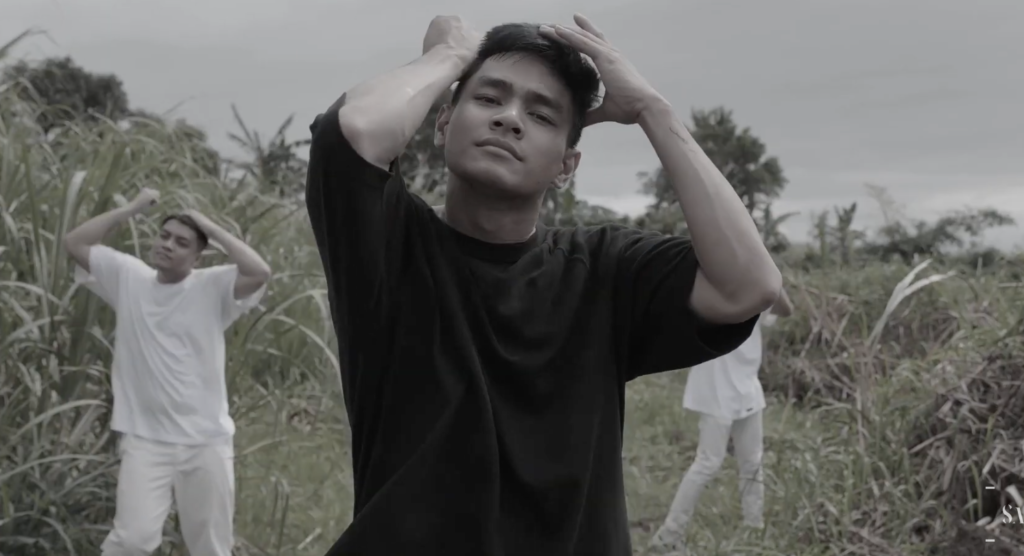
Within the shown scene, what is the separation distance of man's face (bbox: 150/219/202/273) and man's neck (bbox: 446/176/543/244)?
2.58 meters

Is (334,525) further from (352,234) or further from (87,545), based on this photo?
(352,234)

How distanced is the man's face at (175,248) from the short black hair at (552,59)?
2531 mm

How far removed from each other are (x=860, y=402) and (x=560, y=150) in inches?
170

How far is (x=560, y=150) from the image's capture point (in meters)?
1.46

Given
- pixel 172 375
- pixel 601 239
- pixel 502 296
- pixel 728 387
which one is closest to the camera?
pixel 502 296

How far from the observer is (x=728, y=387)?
4.81 metres

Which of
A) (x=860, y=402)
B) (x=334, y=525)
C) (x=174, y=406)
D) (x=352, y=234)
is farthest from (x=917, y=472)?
(x=352, y=234)

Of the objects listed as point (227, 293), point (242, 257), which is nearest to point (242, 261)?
point (242, 257)

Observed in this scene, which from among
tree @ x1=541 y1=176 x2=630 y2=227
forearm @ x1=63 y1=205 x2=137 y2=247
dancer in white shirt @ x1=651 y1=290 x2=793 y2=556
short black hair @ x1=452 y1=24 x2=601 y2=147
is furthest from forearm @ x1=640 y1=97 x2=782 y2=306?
tree @ x1=541 y1=176 x2=630 y2=227

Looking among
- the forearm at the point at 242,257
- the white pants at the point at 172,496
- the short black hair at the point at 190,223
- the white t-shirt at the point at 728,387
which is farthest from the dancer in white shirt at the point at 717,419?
the short black hair at the point at 190,223

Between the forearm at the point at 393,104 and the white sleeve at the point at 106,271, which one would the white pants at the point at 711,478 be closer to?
the white sleeve at the point at 106,271

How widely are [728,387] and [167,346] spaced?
2.51 meters

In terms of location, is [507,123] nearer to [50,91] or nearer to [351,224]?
[351,224]

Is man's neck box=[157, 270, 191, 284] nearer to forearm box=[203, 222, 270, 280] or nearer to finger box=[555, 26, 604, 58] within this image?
forearm box=[203, 222, 270, 280]
